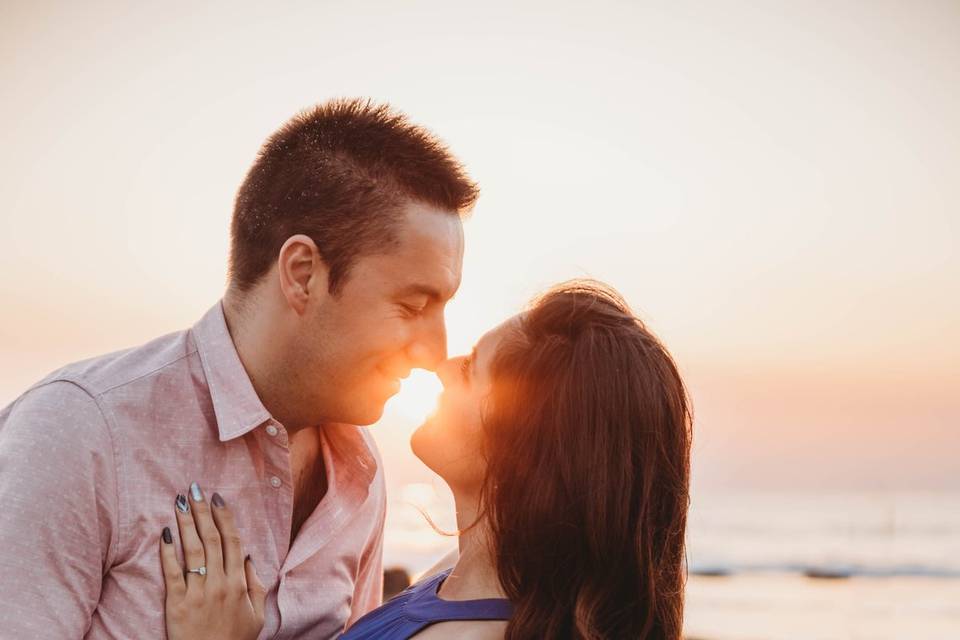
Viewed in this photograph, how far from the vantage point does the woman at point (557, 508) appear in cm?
272

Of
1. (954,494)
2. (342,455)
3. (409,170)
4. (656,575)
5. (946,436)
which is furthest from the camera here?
(946,436)

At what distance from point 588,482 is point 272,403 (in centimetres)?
103

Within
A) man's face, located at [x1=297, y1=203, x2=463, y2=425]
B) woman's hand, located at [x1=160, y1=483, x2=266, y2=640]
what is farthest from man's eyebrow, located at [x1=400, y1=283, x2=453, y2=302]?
woman's hand, located at [x1=160, y1=483, x2=266, y2=640]

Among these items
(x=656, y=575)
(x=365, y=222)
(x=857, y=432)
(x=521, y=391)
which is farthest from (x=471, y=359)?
(x=857, y=432)

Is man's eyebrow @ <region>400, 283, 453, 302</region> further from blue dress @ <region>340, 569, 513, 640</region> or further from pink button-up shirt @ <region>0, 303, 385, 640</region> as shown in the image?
blue dress @ <region>340, 569, 513, 640</region>

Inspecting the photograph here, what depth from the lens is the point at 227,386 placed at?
→ 114 inches

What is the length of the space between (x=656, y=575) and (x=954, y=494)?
27.9m

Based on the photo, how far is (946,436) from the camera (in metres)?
33.1

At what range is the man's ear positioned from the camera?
2965 millimetres

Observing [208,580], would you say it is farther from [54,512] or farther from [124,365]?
[124,365]

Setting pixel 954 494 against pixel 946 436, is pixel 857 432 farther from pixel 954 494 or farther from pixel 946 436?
pixel 954 494

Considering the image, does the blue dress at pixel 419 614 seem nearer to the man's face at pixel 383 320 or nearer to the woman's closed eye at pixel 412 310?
the man's face at pixel 383 320

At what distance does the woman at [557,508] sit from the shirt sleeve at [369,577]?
1.94 ft

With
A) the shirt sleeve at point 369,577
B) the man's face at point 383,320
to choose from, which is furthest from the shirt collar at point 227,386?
the shirt sleeve at point 369,577
